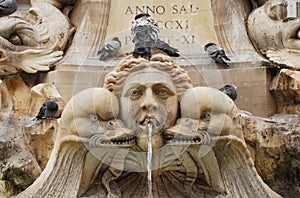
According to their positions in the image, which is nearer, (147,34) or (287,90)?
(147,34)

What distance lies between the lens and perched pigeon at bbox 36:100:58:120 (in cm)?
902

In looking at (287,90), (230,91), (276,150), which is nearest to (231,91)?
(230,91)

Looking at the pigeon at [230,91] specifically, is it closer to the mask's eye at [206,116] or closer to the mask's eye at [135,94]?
the mask's eye at [206,116]

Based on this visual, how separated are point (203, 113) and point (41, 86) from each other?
1.90 m

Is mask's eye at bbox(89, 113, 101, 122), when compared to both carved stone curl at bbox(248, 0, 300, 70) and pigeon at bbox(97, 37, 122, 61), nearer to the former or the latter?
pigeon at bbox(97, 37, 122, 61)

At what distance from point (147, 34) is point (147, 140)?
1.31m

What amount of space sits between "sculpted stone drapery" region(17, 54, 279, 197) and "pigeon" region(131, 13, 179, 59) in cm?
78

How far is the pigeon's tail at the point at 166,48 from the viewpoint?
361 inches

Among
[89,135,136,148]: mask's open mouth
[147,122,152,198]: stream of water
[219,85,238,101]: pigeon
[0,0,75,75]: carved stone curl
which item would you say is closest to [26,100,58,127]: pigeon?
[0,0,75,75]: carved stone curl

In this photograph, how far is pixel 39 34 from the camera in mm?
9938

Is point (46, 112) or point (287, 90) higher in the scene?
point (287, 90)

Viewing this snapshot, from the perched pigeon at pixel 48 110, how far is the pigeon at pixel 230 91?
132 cm

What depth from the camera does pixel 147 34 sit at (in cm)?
908

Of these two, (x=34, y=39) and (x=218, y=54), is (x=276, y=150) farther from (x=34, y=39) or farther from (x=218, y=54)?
(x=34, y=39)
